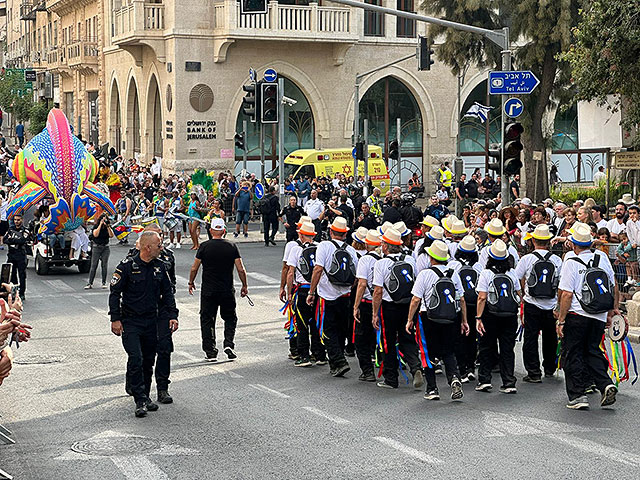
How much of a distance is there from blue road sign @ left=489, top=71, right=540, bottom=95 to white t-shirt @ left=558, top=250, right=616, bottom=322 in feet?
28.0

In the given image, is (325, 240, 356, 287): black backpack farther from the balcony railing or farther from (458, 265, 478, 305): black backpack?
the balcony railing

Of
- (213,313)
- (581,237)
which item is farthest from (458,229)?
(213,313)

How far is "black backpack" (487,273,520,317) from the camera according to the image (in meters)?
12.4

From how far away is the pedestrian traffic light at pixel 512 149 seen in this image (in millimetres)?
19641

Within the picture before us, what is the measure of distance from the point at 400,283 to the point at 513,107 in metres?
8.60

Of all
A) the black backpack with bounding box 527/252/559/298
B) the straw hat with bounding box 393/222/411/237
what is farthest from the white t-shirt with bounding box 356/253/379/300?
the black backpack with bounding box 527/252/559/298

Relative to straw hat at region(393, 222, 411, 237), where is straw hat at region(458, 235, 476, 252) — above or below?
below

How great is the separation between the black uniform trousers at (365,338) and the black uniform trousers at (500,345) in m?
1.26

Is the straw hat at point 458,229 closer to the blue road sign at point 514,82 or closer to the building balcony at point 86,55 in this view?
the blue road sign at point 514,82

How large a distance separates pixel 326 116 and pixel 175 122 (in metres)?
6.59

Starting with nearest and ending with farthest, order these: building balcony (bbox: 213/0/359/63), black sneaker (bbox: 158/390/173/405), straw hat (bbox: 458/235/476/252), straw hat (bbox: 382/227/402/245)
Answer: black sneaker (bbox: 158/390/173/405) < straw hat (bbox: 382/227/402/245) < straw hat (bbox: 458/235/476/252) < building balcony (bbox: 213/0/359/63)

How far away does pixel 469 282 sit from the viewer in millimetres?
12789

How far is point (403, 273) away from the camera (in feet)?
40.9

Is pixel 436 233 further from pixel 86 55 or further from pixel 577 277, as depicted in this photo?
pixel 86 55
